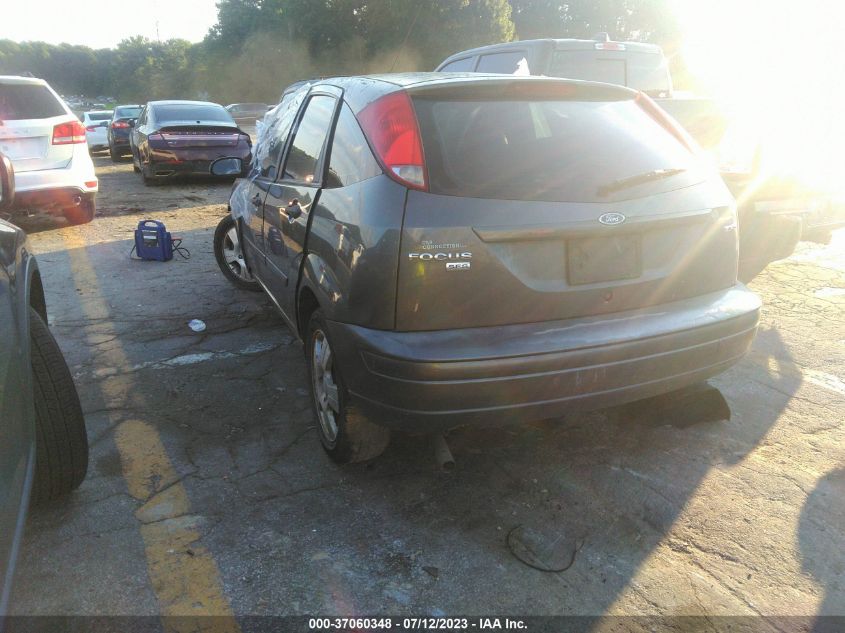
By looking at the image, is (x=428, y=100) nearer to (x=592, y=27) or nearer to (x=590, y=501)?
(x=590, y=501)

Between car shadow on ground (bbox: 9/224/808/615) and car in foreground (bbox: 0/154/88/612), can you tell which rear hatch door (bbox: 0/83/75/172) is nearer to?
car shadow on ground (bbox: 9/224/808/615)

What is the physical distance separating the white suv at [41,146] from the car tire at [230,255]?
3.22 metres

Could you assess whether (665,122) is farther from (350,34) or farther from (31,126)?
(350,34)

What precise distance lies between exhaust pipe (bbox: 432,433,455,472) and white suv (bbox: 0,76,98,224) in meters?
6.84

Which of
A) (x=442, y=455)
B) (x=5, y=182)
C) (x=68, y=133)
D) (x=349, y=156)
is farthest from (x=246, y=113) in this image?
(x=442, y=455)

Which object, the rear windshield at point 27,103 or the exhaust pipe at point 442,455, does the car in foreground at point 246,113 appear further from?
the exhaust pipe at point 442,455

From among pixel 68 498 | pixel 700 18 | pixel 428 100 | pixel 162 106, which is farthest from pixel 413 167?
pixel 700 18

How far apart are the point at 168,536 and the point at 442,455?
1.16 m

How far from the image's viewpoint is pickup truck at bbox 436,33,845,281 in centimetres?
527

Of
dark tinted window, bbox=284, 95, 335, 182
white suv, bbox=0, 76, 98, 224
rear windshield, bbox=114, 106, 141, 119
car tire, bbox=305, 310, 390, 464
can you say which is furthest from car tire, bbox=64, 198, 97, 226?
rear windshield, bbox=114, 106, 141, 119

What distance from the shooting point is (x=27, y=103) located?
8047 mm

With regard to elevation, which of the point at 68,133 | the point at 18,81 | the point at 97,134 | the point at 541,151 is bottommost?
the point at 97,134

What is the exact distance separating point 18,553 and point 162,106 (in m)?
12.5

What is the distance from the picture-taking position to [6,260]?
2.55 m
